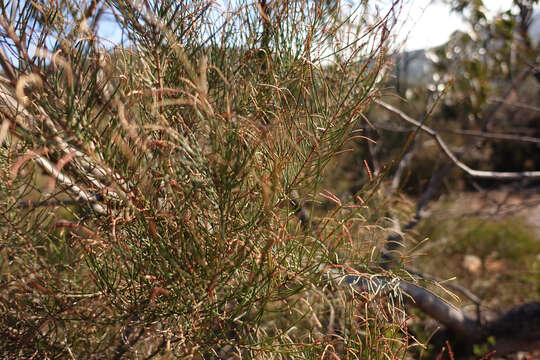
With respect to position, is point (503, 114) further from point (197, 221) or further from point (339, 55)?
point (197, 221)

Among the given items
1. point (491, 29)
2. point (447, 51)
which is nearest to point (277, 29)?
point (491, 29)

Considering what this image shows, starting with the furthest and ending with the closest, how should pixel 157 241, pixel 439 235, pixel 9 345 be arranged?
pixel 439 235, pixel 9 345, pixel 157 241

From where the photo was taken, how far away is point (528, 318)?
1.92 metres

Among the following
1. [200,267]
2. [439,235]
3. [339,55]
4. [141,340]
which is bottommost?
[439,235]

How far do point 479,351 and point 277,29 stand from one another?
1.96m

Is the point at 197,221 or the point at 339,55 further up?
the point at 339,55

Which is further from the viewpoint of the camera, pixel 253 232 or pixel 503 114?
pixel 503 114

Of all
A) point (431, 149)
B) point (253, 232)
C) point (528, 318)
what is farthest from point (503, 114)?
point (253, 232)

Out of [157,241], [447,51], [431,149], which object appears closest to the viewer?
[157,241]

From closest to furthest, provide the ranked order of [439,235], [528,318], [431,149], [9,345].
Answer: [9,345] < [528,318] < [439,235] < [431,149]

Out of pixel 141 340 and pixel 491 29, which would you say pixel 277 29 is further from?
pixel 491 29

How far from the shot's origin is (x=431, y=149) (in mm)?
6000

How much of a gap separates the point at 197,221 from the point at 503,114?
7053mm

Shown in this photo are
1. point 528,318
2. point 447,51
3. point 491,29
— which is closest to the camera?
point 528,318
